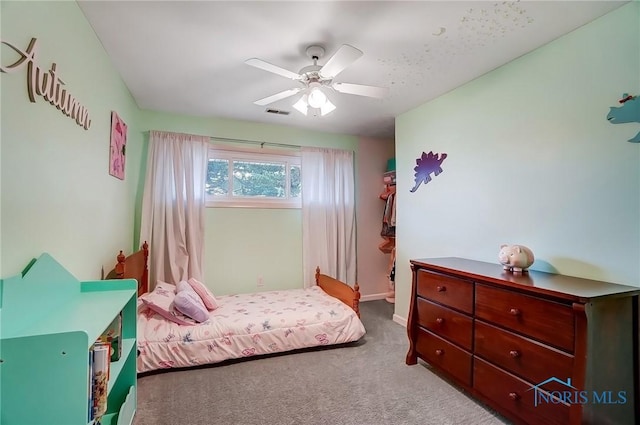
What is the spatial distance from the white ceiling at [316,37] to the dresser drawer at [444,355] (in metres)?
2.12

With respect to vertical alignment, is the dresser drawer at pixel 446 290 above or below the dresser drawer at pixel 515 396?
above

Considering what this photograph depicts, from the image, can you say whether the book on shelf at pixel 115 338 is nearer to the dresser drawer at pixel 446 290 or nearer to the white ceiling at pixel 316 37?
the white ceiling at pixel 316 37

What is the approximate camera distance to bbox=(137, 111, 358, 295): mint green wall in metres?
3.62

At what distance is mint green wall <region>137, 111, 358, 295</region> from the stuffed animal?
8.32ft

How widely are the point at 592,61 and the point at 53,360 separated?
299cm

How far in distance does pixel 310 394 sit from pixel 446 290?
1.21 m

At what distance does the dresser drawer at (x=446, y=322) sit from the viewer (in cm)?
204

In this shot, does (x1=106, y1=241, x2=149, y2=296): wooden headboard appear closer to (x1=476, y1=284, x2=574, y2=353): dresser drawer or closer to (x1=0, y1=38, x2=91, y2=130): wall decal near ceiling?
(x1=0, y1=38, x2=91, y2=130): wall decal near ceiling

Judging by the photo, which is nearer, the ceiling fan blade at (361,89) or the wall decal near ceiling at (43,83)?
the wall decal near ceiling at (43,83)

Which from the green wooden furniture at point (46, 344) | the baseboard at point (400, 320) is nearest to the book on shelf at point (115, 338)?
the green wooden furniture at point (46, 344)

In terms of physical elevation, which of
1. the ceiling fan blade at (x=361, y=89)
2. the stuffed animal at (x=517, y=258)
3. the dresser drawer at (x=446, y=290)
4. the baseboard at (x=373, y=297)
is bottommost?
the baseboard at (x=373, y=297)

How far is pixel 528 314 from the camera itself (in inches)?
64.9

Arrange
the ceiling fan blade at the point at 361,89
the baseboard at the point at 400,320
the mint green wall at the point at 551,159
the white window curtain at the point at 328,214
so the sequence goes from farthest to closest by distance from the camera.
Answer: the white window curtain at the point at 328,214
the baseboard at the point at 400,320
the ceiling fan blade at the point at 361,89
the mint green wall at the point at 551,159

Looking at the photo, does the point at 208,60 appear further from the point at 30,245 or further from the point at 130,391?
the point at 130,391
